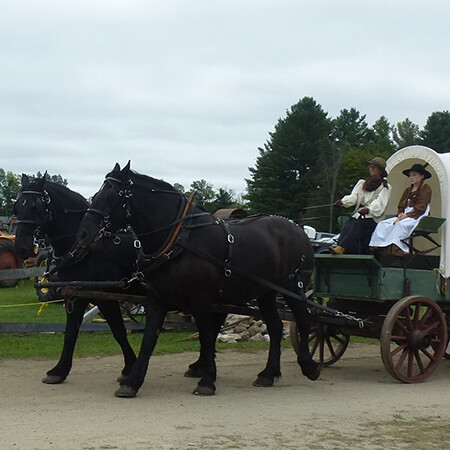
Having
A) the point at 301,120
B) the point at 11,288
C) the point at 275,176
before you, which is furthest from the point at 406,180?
the point at 301,120

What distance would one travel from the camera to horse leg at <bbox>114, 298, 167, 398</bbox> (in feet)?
24.6

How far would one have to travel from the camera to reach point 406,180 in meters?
11.0

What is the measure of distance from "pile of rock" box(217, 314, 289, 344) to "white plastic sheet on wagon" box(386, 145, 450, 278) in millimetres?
3176

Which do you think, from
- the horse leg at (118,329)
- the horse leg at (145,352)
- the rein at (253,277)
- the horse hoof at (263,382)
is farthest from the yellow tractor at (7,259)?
the horse leg at (145,352)

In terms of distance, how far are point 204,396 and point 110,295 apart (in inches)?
63.5

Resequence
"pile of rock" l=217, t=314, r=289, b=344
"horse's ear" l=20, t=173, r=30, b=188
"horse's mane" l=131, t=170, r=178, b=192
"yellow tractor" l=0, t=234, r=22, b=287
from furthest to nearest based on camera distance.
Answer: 1. "yellow tractor" l=0, t=234, r=22, b=287
2. "pile of rock" l=217, t=314, r=289, b=344
3. "horse's ear" l=20, t=173, r=30, b=188
4. "horse's mane" l=131, t=170, r=178, b=192

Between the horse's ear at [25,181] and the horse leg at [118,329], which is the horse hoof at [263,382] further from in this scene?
the horse's ear at [25,181]

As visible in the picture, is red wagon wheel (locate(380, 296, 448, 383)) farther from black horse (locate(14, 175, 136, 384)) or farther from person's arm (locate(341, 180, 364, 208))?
black horse (locate(14, 175, 136, 384))

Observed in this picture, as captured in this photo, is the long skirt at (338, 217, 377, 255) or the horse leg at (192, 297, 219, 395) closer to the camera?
the horse leg at (192, 297, 219, 395)

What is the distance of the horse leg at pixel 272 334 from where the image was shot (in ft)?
28.1

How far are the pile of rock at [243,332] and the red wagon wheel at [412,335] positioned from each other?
366cm

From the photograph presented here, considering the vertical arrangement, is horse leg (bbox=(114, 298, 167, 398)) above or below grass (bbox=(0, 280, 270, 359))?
above

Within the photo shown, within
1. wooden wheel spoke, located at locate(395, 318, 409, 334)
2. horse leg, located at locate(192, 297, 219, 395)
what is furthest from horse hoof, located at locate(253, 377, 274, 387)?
wooden wheel spoke, located at locate(395, 318, 409, 334)

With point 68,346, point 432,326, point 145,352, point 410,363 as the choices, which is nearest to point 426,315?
point 432,326
